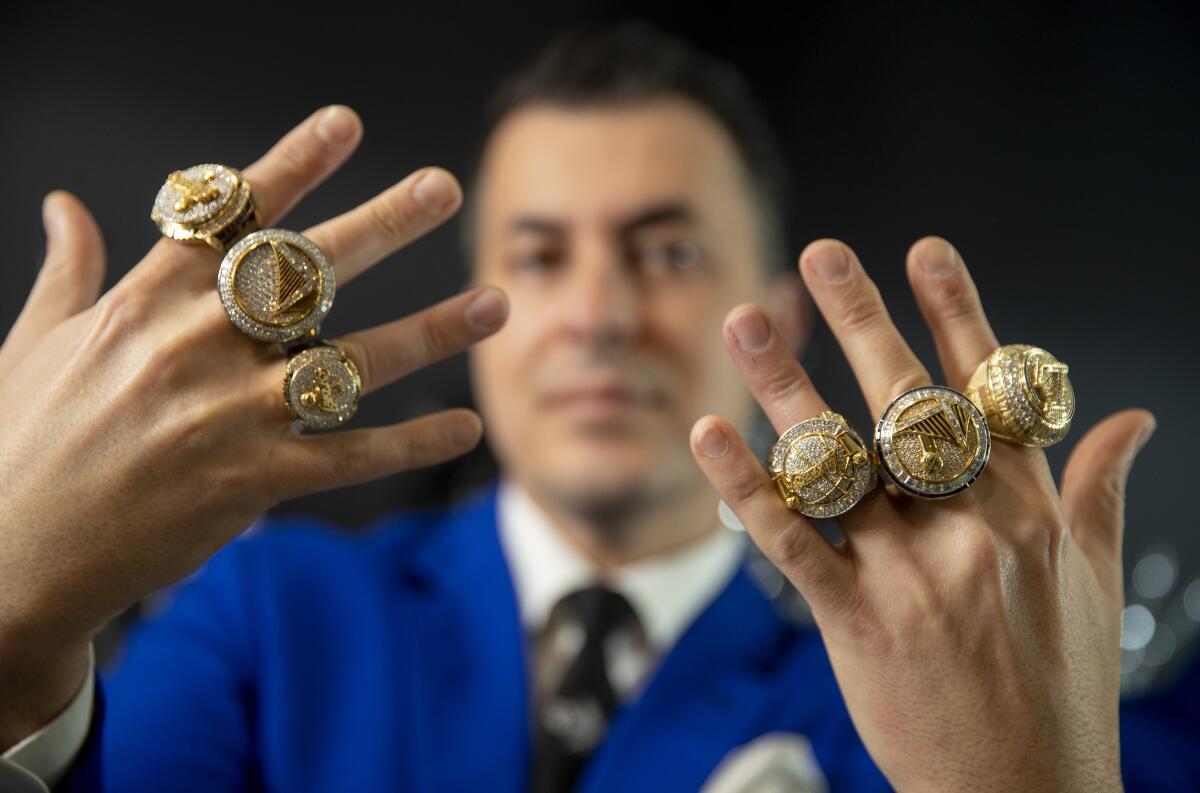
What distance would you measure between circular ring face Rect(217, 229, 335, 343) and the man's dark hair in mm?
710

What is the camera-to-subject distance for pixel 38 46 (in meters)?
1.26

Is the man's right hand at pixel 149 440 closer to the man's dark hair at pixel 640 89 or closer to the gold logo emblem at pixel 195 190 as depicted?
the gold logo emblem at pixel 195 190

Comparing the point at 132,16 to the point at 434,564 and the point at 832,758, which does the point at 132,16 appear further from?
the point at 832,758

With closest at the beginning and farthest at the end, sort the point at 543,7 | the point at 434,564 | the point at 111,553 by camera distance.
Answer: the point at 111,553, the point at 434,564, the point at 543,7

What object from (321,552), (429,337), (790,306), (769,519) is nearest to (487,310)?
(429,337)

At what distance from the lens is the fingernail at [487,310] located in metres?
0.71

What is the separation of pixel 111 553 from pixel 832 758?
0.76 m

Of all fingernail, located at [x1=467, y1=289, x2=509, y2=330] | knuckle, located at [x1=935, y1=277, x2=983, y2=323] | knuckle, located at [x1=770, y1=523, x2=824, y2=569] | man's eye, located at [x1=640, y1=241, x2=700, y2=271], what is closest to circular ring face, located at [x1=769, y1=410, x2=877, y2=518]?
knuckle, located at [x1=770, y1=523, x2=824, y2=569]

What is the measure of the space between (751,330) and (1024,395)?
0.57 feet

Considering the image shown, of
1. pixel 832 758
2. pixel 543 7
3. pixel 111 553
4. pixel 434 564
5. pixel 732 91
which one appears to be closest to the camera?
pixel 111 553

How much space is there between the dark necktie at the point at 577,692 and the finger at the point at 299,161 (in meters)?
0.62

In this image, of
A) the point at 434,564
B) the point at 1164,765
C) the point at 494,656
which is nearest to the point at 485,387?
the point at 434,564

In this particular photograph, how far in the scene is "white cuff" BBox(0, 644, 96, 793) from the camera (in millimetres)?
654

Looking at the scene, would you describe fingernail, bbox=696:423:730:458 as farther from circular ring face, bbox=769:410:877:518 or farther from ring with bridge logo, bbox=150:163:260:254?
ring with bridge logo, bbox=150:163:260:254
